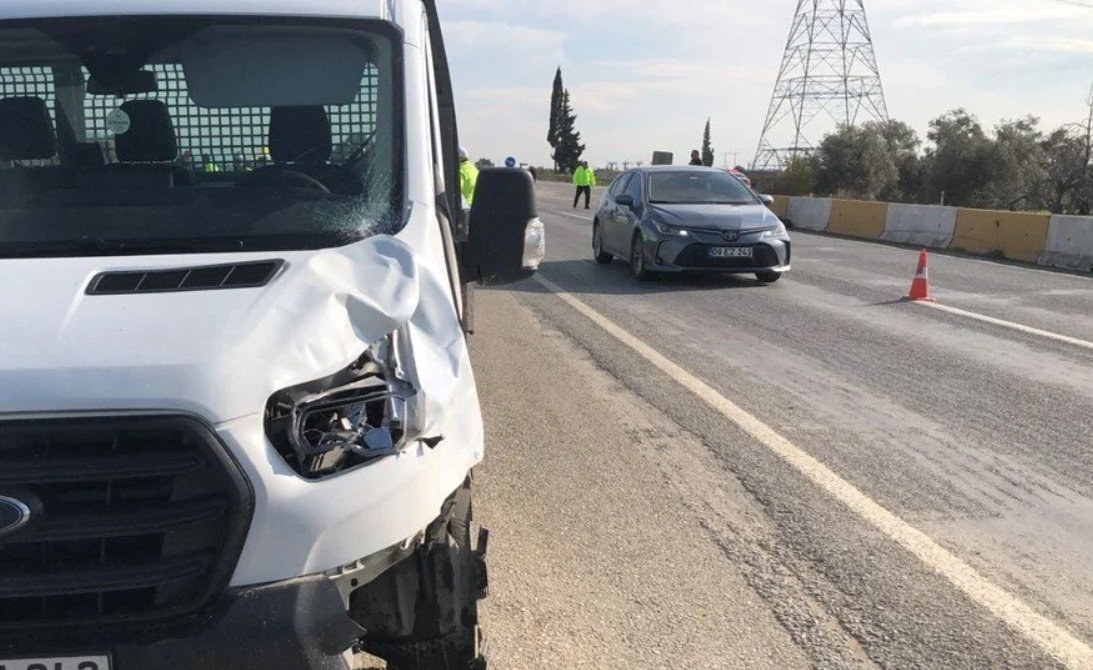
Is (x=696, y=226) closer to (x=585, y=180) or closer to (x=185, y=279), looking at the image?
(x=185, y=279)

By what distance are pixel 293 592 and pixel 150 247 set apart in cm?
123

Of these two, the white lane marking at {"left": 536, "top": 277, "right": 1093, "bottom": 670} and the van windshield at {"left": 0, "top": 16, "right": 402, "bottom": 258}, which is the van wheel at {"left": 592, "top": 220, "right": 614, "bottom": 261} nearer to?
the white lane marking at {"left": 536, "top": 277, "right": 1093, "bottom": 670}

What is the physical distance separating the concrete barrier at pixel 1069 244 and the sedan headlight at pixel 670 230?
24.4ft

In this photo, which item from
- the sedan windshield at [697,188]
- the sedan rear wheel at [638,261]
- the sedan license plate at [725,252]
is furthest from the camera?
the sedan windshield at [697,188]

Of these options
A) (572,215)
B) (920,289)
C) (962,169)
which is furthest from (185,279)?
(962,169)

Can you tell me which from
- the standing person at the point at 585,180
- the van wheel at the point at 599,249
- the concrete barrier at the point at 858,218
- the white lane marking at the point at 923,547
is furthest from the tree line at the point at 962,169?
the white lane marking at the point at 923,547

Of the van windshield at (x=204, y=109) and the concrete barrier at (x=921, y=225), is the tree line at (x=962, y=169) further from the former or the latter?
the van windshield at (x=204, y=109)

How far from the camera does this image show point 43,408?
84.5 inches

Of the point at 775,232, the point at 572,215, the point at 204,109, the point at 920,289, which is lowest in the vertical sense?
the point at 572,215

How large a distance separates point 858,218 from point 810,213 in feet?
9.71

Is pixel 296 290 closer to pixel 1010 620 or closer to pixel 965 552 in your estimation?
pixel 1010 620

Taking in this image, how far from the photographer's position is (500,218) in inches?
143

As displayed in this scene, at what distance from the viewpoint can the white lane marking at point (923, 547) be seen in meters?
3.56

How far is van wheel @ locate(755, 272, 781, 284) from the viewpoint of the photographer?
44.5 feet
